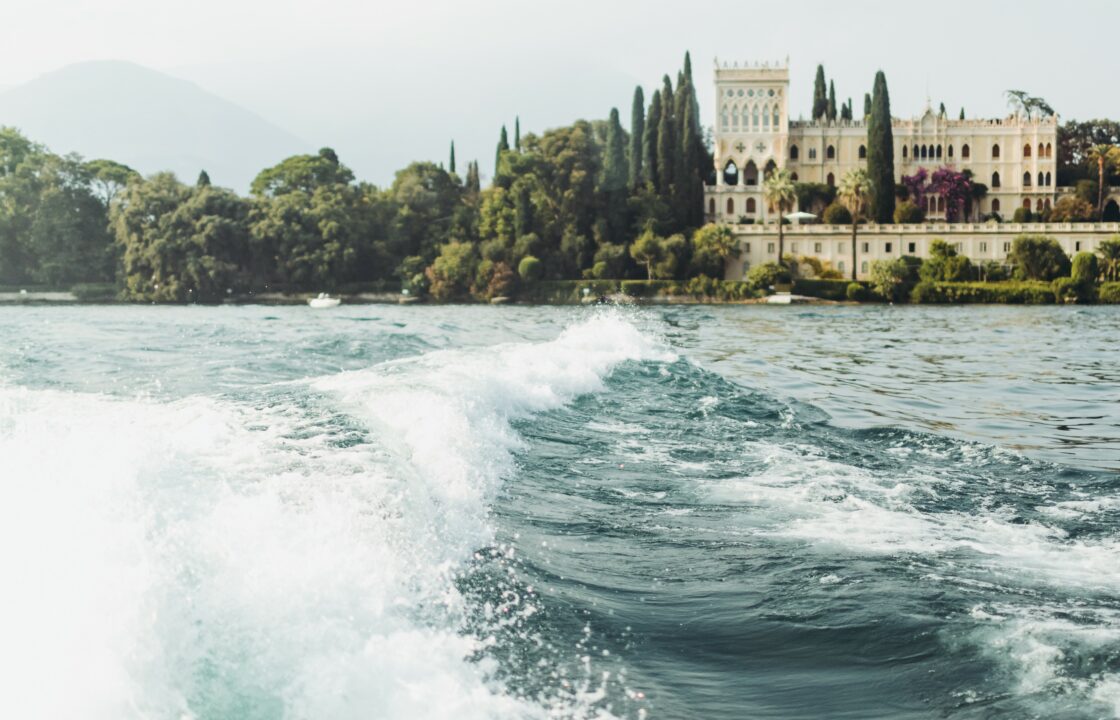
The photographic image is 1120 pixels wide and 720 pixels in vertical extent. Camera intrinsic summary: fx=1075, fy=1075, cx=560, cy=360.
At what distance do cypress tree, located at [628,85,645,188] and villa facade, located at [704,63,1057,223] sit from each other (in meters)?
8.93

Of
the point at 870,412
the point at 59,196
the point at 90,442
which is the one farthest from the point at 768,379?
the point at 59,196

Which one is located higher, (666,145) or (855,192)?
(666,145)

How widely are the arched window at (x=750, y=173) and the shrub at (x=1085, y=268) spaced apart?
1097 inches

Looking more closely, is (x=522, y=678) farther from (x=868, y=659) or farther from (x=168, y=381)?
(x=168, y=381)

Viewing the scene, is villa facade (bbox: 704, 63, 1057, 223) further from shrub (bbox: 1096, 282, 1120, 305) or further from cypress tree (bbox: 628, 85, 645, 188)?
shrub (bbox: 1096, 282, 1120, 305)

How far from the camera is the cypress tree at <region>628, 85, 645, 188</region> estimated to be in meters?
76.1

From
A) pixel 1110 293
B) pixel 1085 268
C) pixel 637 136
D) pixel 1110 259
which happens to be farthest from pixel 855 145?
pixel 1110 293

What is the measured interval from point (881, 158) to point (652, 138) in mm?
15627

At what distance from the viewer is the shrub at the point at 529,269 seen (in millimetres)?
70250

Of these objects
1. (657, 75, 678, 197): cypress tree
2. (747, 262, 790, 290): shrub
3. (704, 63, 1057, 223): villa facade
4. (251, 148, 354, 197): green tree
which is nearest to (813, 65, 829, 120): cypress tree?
(704, 63, 1057, 223): villa facade

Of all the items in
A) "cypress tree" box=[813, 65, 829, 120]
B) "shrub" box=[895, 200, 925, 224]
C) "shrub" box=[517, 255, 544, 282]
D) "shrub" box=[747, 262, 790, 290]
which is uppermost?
"cypress tree" box=[813, 65, 829, 120]

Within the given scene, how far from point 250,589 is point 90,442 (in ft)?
6.41

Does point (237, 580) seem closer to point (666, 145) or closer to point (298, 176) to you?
point (666, 145)

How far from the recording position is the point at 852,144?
84.6 m
